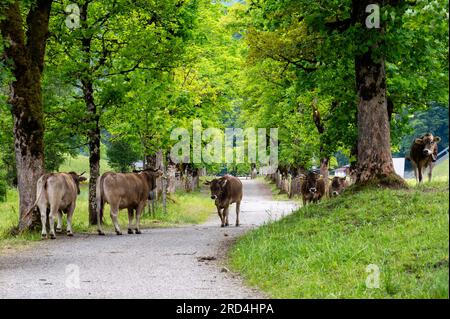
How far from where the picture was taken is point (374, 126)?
17359 mm

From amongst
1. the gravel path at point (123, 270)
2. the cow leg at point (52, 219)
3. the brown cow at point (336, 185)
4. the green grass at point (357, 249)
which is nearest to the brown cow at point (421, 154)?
the brown cow at point (336, 185)

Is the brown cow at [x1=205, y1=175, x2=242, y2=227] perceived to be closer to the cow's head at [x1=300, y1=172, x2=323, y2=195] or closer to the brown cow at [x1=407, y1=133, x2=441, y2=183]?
the cow's head at [x1=300, y1=172, x2=323, y2=195]

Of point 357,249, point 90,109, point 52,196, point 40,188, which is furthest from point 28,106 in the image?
point 357,249

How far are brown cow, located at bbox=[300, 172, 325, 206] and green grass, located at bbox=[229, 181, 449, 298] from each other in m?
11.9

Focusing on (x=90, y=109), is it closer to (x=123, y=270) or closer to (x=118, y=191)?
(x=118, y=191)

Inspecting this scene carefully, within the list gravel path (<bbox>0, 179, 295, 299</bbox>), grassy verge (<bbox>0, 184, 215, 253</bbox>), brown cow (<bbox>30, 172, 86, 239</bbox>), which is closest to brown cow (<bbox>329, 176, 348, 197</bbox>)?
grassy verge (<bbox>0, 184, 215, 253</bbox>)

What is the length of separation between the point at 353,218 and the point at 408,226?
2063mm

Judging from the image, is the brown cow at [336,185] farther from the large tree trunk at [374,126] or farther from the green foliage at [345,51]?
the large tree trunk at [374,126]

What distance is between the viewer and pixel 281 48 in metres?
22.6

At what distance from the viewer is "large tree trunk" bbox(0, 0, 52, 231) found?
18156 mm

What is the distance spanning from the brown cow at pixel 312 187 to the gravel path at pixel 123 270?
1112 cm

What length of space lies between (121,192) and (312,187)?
1072 cm

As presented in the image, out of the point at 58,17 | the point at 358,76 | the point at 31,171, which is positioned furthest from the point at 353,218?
the point at 58,17

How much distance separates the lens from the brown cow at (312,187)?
28.2 meters
